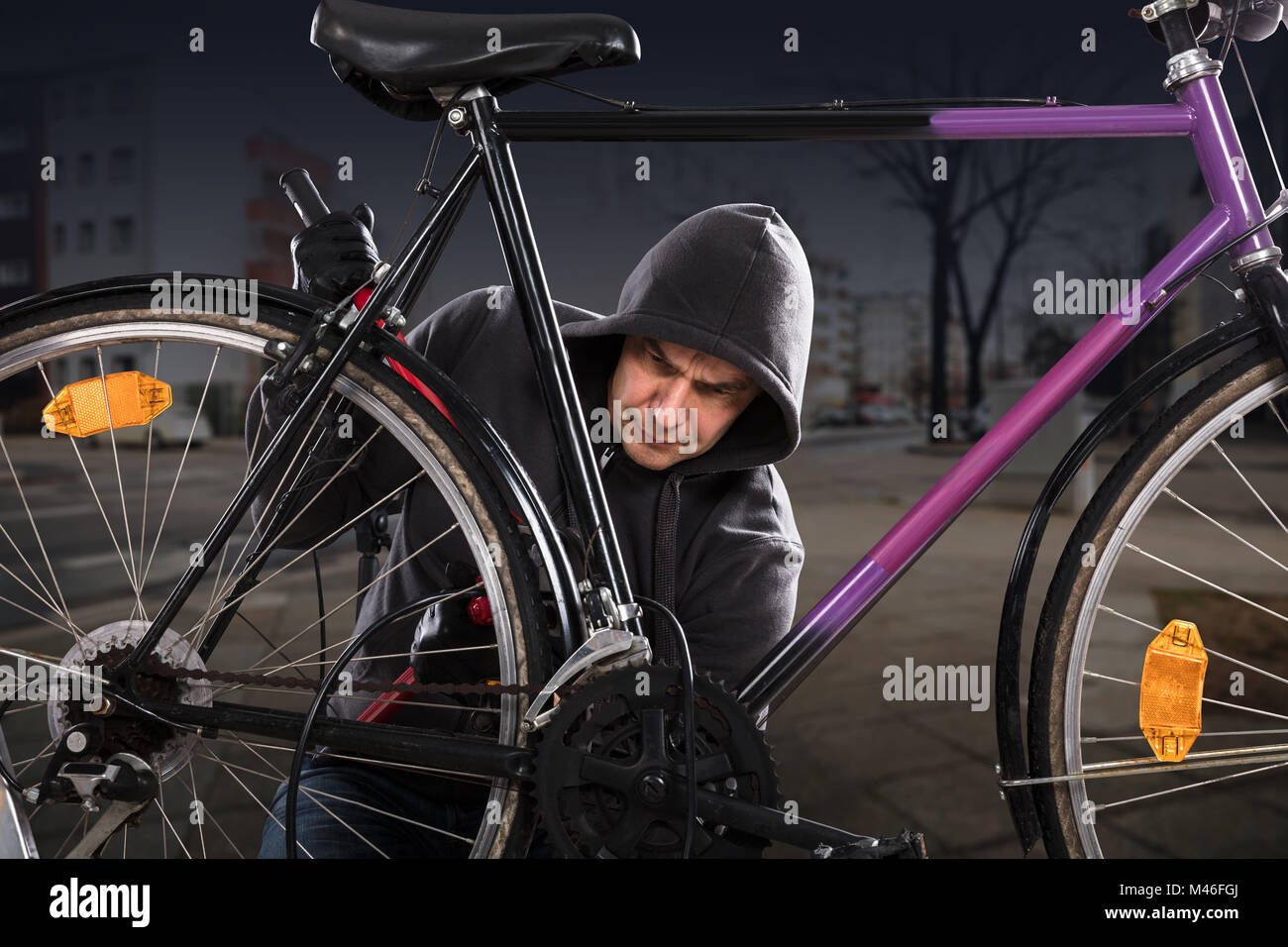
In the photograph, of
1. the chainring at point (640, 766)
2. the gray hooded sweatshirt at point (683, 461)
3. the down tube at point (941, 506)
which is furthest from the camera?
the gray hooded sweatshirt at point (683, 461)

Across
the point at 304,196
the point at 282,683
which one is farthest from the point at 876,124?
the point at 282,683

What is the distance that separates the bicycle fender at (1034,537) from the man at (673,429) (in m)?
0.24

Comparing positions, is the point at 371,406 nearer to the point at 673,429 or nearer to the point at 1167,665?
the point at 673,429

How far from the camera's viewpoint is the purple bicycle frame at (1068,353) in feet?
2.57

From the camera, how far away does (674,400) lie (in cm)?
93

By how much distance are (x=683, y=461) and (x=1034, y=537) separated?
36cm

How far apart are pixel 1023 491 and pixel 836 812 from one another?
3073 mm

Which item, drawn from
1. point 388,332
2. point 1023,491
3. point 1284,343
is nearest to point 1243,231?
point 1284,343

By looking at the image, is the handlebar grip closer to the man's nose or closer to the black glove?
the black glove

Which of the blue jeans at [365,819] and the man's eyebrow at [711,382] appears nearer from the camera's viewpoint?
the blue jeans at [365,819]

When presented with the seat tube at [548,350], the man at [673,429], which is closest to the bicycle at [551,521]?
the seat tube at [548,350]

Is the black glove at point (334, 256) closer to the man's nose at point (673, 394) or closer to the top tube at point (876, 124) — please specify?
the top tube at point (876, 124)

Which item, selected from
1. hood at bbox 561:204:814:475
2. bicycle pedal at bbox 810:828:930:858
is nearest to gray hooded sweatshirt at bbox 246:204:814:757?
hood at bbox 561:204:814:475
